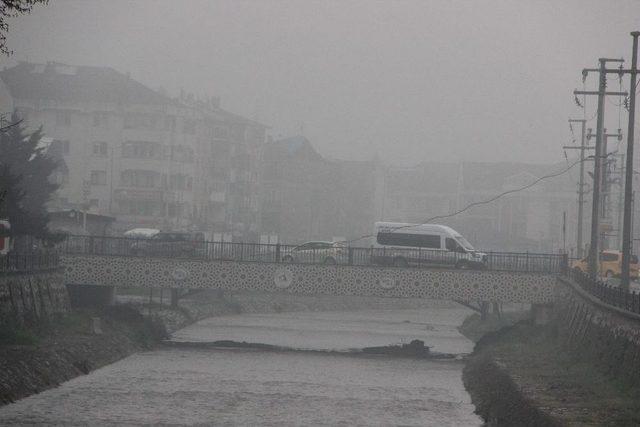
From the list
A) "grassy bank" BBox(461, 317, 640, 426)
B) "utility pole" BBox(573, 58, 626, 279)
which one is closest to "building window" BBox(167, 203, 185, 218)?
"grassy bank" BBox(461, 317, 640, 426)

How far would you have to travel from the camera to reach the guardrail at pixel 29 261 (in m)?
57.4

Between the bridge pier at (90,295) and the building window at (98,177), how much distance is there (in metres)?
59.1

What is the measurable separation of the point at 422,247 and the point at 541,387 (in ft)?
127

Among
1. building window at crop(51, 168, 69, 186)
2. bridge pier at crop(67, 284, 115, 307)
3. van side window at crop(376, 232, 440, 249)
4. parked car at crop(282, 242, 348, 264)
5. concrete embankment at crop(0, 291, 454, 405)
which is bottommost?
concrete embankment at crop(0, 291, 454, 405)

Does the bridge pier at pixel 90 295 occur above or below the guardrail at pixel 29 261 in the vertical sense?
below

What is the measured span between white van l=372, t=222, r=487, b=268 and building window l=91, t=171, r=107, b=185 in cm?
5866

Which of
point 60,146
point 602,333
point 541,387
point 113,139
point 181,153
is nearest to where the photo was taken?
point 541,387

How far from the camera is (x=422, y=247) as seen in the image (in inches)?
3314

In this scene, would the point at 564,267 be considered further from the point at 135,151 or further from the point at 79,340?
the point at 135,151

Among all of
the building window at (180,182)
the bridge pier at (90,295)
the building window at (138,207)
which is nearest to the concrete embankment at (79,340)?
the bridge pier at (90,295)

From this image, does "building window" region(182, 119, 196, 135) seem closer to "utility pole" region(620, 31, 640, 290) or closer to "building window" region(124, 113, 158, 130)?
"building window" region(124, 113, 158, 130)

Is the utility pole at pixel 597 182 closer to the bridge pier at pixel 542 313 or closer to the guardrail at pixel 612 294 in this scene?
the guardrail at pixel 612 294

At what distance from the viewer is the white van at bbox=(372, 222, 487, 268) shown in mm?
78438

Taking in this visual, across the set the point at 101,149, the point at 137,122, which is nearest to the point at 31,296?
the point at 101,149
